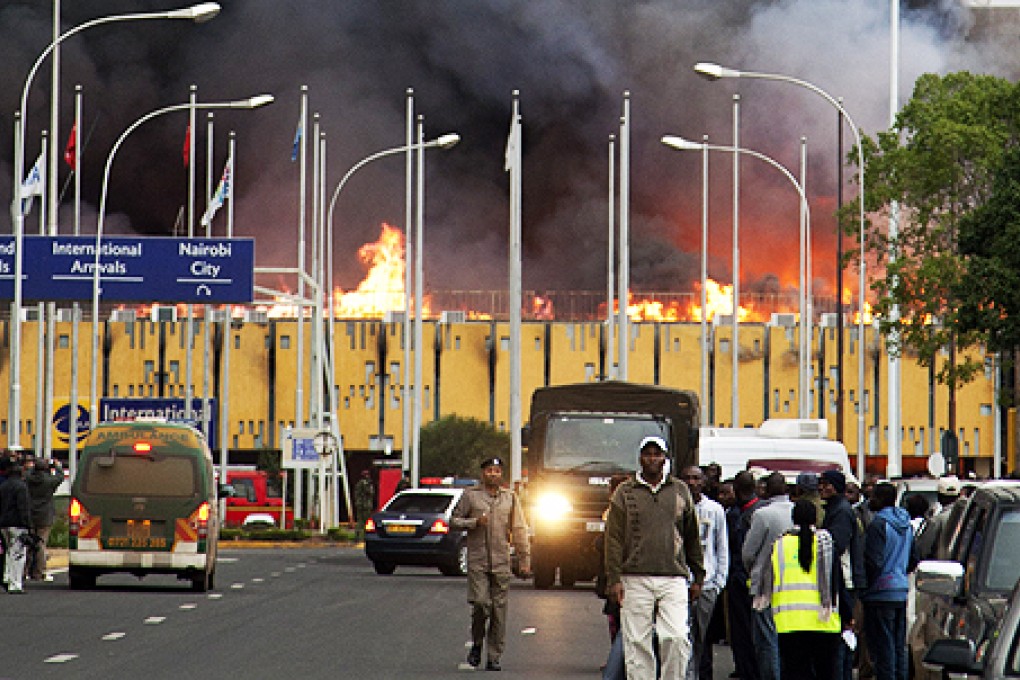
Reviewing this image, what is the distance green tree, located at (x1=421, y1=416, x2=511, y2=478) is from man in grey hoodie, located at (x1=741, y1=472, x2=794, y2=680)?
83.5m

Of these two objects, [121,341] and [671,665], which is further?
[121,341]

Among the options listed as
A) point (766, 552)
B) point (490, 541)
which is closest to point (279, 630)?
point (490, 541)

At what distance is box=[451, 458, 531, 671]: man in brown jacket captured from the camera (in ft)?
63.2

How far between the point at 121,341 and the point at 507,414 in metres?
18.9

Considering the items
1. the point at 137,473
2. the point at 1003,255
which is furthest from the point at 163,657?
the point at 1003,255

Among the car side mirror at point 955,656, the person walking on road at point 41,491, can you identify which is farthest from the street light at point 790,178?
the car side mirror at point 955,656

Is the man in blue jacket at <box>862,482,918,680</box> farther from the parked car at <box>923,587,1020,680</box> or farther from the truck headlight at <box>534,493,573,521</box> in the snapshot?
the truck headlight at <box>534,493,573,521</box>

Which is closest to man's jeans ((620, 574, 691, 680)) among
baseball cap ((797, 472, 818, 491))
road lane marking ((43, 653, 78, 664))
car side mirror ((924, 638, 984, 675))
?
baseball cap ((797, 472, 818, 491))

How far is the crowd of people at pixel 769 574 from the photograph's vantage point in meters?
14.4

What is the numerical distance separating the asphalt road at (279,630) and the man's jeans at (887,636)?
9.35ft

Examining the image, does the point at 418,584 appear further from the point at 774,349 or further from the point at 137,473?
the point at 774,349

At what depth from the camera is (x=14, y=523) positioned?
94.7 ft

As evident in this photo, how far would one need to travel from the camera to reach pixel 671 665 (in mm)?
14523

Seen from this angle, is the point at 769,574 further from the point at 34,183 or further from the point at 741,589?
the point at 34,183
